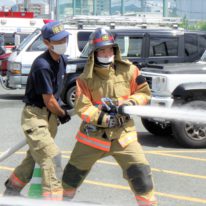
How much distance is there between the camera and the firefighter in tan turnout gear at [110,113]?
4090mm

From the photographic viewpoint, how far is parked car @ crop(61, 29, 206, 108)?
473 inches

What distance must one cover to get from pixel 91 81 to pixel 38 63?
528 mm

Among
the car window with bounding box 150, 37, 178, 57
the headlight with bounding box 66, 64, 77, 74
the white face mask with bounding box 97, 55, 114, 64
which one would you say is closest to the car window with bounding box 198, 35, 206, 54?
the car window with bounding box 150, 37, 178, 57

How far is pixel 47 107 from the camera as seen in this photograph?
15.0 feet

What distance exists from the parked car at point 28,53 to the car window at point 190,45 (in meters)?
2.80

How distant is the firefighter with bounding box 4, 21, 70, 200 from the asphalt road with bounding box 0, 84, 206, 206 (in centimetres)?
107

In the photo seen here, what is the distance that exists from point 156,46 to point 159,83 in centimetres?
416

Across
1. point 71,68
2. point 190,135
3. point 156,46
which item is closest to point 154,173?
point 190,135

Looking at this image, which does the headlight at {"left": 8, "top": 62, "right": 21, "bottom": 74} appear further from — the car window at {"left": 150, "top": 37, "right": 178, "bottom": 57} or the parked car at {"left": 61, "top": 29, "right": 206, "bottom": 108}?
the car window at {"left": 150, "top": 37, "right": 178, "bottom": 57}

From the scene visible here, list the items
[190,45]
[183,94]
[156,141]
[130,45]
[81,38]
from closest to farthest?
[183,94]
[156,141]
[130,45]
[190,45]
[81,38]

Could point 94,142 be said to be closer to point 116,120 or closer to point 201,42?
point 116,120

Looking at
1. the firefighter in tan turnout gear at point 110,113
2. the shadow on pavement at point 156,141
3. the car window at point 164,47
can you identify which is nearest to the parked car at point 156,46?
the car window at point 164,47

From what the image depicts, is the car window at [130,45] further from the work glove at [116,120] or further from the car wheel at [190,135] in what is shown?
the work glove at [116,120]

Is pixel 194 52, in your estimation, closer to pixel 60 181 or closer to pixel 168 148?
pixel 168 148
